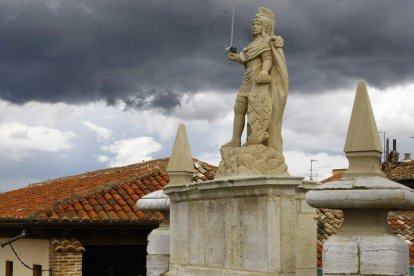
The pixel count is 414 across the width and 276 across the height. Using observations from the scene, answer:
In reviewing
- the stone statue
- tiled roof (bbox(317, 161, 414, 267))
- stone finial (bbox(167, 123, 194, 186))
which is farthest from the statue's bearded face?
tiled roof (bbox(317, 161, 414, 267))

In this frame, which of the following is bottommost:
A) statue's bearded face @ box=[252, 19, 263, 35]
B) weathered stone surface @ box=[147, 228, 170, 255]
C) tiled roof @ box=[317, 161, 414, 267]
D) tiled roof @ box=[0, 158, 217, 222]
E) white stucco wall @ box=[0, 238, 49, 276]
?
white stucco wall @ box=[0, 238, 49, 276]

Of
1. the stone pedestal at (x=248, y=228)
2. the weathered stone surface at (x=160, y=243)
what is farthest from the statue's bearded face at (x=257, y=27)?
the weathered stone surface at (x=160, y=243)

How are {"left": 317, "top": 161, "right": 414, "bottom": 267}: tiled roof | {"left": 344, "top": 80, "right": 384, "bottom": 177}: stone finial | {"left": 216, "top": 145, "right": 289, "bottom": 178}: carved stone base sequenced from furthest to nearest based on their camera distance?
{"left": 317, "top": 161, "right": 414, "bottom": 267}: tiled roof, {"left": 216, "top": 145, "right": 289, "bottom": 178}: carved stone base, {"left": 344, "top": 80, "right": 384, "bottom": 177}: stone finial

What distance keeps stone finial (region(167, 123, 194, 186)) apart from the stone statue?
54.7 inches

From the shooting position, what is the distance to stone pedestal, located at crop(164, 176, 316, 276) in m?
8.30

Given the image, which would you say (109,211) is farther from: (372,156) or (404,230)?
(372,156)

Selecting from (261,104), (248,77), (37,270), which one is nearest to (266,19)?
(248,77)

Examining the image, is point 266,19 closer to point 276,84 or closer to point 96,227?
point 276,84

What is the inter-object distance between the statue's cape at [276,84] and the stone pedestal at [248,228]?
77cm

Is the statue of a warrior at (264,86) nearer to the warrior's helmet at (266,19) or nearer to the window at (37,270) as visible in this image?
the warrior's helmet at (266,19)

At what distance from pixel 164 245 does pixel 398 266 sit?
→ 17.7ft

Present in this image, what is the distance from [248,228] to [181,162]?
247 centimetres

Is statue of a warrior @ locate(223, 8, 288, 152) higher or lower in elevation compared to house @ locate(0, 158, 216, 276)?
higher

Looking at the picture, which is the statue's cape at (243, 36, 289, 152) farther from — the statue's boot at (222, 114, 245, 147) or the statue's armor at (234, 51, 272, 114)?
the statue's boot at (222, 114, 245, 147)
